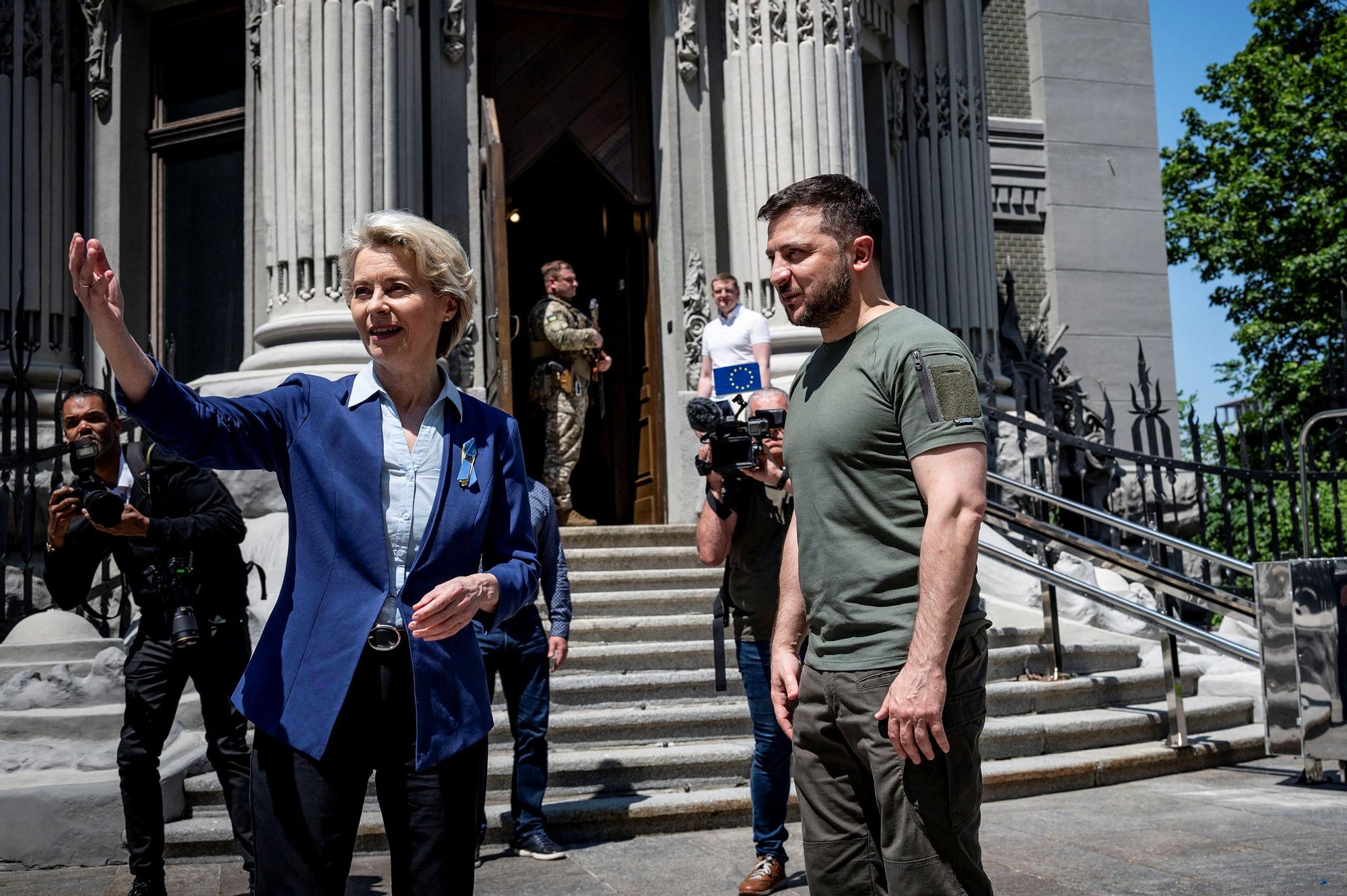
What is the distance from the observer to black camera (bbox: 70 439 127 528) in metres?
4.14

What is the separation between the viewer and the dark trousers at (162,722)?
4.90 meters

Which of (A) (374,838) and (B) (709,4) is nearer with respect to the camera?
(A) (374,838)

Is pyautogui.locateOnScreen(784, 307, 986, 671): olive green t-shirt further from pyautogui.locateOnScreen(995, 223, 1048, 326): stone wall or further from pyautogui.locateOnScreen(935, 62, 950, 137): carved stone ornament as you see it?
pyautogui.locateOnScreen(995, 223, 1048, 326): stone wall

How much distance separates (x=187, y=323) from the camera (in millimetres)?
11477

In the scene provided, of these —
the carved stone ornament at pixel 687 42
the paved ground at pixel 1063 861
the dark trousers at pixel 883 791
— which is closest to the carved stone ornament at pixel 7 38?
the carved stone ornament at pixel 687 42

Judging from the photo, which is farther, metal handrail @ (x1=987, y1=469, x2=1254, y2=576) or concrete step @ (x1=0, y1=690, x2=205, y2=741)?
metal handrail @ (x1=987, y1=469, x2=1254, y2=576)

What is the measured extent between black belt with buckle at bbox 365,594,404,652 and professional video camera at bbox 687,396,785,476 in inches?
75.7

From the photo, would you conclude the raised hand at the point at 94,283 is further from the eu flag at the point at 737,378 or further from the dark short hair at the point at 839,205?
the eu flag at the point at 737,378

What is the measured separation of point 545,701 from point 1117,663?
4.62 metres

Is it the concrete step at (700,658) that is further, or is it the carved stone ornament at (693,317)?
the carved stone ornament at (693,317)

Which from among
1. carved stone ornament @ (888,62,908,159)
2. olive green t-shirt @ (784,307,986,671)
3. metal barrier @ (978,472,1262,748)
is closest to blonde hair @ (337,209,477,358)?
olive green t-shirt @ (784,307,986,671)

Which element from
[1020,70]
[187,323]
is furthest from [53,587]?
[1020,70]

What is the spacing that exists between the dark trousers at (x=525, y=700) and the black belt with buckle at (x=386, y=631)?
127 inches

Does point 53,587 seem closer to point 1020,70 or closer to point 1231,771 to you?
point 1231,771
